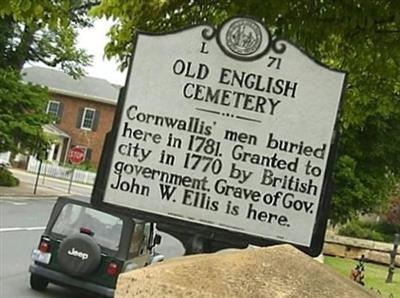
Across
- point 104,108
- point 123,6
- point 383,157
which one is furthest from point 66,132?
point 123,6

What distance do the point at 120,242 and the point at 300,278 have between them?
32.7ft

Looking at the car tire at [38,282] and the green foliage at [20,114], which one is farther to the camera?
the green foliage at [20,114]

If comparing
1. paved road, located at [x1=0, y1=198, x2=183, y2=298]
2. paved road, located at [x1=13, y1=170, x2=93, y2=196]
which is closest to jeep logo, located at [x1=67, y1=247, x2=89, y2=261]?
paved road, located at [x1=0, y1=198, x2=183, y2=298]

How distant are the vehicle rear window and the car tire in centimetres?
77

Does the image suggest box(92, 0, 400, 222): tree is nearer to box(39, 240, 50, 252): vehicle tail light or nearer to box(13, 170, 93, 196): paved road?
box(39, 240, 50, 252): vehicle tail light

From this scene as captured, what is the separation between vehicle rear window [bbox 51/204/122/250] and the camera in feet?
40.2

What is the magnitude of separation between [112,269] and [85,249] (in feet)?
1.73

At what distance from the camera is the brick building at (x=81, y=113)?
59438 millimetres

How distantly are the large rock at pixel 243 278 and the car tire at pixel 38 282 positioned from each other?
406 inches

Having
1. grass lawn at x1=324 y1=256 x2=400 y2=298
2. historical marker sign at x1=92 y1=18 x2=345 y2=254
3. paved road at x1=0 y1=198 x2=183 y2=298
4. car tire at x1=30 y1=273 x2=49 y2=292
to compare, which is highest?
historical marker sign at x1=92 y1=18 x2=345 y2=254

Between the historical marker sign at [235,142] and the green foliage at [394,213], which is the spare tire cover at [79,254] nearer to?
the historical marker sign at [235,142]

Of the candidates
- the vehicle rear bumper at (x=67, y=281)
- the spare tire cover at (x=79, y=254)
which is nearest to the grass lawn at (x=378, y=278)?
Answer: the vehicle rear bumper at (x=67, y=281)

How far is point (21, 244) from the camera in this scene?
56.9 ft

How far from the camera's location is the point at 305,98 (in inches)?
140
